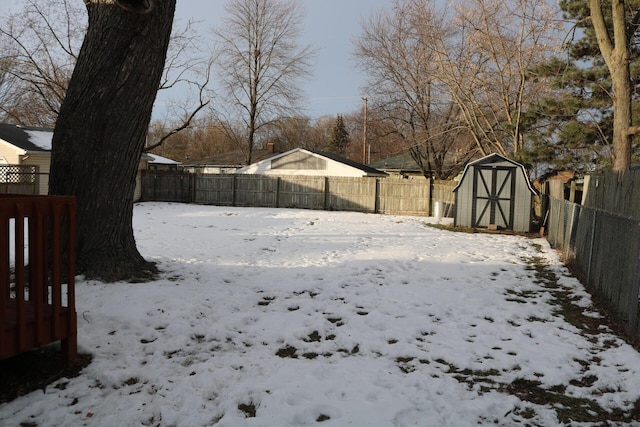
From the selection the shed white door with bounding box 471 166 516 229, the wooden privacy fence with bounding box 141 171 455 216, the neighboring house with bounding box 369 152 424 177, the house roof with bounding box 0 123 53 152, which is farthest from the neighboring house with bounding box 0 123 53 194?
the neighboring house with bounding box 369 152 424 177

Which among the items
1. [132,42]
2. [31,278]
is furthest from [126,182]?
[31,278]

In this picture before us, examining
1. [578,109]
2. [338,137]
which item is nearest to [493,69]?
[578,109]

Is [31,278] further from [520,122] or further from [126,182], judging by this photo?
[520,122]

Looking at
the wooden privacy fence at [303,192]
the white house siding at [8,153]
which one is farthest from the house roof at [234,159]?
the white house siding at [8,153]

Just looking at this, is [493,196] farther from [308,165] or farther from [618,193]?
[308,165]

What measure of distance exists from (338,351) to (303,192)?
19.2 m

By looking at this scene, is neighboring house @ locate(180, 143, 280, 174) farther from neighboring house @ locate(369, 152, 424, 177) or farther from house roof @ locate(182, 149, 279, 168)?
neighboring house @ locate(369, 152, 424, 177)

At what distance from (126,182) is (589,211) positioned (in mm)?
7098

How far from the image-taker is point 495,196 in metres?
14.8

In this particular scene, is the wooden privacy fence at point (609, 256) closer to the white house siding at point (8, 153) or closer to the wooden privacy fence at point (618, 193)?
the wooden privacy fence at point (618, 193)

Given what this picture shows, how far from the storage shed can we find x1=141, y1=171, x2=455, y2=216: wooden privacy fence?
427 centimetres

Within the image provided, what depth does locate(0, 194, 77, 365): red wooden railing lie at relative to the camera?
119 inches

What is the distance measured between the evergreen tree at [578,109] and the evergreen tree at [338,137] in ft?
146

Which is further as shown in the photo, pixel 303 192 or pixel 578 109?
pixel 303 192
